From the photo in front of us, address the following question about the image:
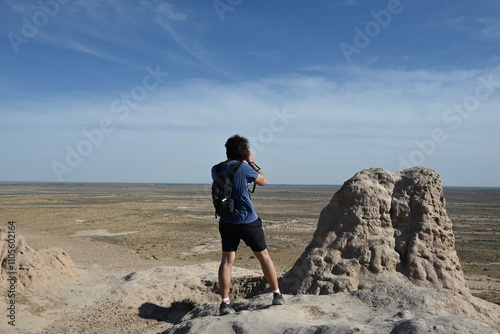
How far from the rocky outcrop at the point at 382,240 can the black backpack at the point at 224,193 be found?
6.58 feet

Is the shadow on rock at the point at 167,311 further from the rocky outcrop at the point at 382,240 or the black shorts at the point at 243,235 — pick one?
the black shorts at the point at 243,235

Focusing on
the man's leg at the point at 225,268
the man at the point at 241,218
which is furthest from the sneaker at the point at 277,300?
the man's leg at the point at 225,268

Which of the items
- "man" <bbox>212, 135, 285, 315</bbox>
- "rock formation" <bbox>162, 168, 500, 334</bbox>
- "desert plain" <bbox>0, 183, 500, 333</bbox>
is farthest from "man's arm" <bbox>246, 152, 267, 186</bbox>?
"desert plain" <bbox>0, 183, 500, 333</bbox>

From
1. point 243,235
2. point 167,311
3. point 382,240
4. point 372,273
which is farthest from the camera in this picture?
point 167,311

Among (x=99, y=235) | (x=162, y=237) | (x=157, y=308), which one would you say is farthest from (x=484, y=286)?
(x=99, y=235)

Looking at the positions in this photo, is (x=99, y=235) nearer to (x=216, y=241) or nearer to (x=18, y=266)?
(x=216, y=241)

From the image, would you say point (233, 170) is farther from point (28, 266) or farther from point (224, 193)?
point (28, 266)

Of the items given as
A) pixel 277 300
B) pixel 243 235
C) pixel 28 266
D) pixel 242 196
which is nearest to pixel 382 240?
pixel 277 300

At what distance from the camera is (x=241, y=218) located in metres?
4.31

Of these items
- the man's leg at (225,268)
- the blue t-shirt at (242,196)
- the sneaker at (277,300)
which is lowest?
the sneaker at (277,300)

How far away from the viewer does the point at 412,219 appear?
597 centimetres

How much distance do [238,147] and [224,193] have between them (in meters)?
0.52

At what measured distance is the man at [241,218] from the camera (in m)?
4.32

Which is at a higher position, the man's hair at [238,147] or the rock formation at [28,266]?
the man's hair at [238,147]
